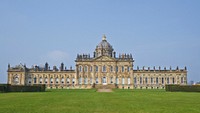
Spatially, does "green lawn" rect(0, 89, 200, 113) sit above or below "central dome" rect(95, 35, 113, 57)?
below

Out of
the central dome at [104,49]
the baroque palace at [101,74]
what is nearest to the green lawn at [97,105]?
the baroque palace at [101,74]

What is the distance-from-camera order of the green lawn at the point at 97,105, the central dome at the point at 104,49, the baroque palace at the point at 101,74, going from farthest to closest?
the central dome at the point at 104,49, the baroque palace at the point at 101,74, the green lawn at the point at 97,105

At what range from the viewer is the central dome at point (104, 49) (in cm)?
9512

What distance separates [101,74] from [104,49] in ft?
32.4

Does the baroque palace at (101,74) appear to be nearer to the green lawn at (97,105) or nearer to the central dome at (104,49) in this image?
the central dome at (104,49)

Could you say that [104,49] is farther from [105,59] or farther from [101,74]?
[101,74]

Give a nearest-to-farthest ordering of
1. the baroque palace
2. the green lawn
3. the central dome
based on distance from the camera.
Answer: the green lawn, the baroque palace, the central dome

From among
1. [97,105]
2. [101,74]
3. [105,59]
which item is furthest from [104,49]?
[97,105]

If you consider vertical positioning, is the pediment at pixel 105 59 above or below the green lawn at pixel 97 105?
above

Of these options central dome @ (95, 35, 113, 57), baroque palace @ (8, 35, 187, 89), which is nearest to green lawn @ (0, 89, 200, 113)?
baroque palace @ (8, 35, 187, 89)

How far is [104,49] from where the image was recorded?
95.6 metres

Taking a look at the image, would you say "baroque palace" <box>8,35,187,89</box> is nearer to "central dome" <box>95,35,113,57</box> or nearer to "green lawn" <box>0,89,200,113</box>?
"central dome" <box>95,35,113,57</box>

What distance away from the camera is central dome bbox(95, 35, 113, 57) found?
95125 mm

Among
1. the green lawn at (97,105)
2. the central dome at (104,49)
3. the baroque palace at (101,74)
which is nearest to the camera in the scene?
the green lawn at (97,105)
